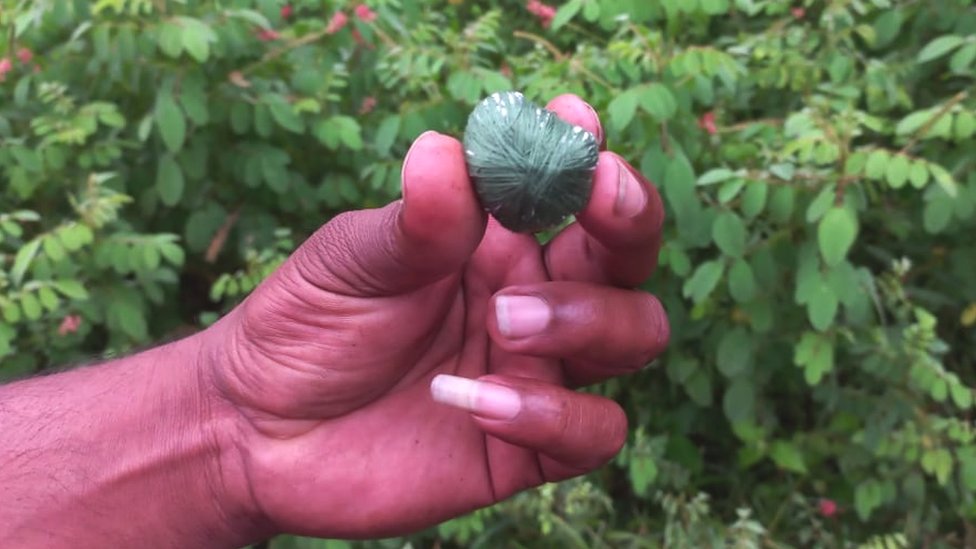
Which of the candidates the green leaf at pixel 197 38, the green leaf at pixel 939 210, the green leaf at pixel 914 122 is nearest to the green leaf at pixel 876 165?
the green leaf at pixel 914 122

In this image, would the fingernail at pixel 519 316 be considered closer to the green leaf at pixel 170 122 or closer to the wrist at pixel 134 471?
the wrist at pixel 134 471

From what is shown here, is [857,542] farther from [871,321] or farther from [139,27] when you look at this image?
[139,27]

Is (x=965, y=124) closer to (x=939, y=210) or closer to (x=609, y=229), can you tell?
(x=939, y=210)

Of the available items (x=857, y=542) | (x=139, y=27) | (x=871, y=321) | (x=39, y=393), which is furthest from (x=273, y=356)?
(x=857, y=542)

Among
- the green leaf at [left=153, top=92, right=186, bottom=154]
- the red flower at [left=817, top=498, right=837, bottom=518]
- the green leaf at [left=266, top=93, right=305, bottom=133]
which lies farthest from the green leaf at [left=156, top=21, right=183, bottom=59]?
the red flower at [left=817, top=498, right=837, bottom=518]

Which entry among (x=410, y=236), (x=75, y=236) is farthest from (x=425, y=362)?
(x=75, y=236)

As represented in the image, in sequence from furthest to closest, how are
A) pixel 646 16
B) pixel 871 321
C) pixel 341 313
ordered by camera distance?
1. pixel 871 321
2. pixel 646 16
3. pixel 341 313
